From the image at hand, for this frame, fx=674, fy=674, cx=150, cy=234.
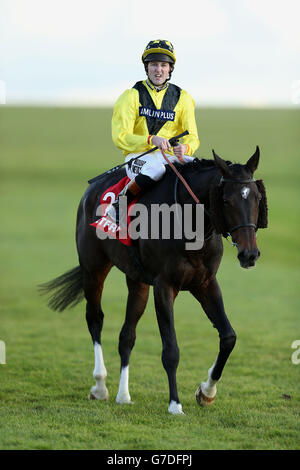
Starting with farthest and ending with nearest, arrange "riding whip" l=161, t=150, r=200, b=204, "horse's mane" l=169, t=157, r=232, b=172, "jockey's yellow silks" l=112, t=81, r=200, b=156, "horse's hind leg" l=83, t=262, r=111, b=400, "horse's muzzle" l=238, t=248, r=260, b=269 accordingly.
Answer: "horse's hind leg" l=83, t=262, r=111, b=400, "jockey's yellow silks" l=112, t=81, r=200, b=156, "horse's mane" l=169, t=157, r=232, b=172, "riding whip" l=161, t=150, r=200, b=204, "horse's muzzle" l=238, t=248, r=260, b=269

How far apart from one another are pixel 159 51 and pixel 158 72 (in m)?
0.16

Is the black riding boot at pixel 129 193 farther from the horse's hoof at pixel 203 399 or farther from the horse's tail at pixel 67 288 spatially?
the horse's hoof at pixel 203 399

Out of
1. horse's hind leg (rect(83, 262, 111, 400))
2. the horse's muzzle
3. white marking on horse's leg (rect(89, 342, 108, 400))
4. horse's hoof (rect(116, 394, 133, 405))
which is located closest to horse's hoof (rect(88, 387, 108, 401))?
white marking on horse's leg (rect(89, 342, 108, 400))

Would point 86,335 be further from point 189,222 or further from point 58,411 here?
point 189,222

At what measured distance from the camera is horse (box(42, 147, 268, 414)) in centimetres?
453

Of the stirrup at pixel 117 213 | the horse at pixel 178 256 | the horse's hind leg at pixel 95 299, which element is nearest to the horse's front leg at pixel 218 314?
the horse at pixel 178 256

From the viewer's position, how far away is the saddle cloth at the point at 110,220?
5.43 metres

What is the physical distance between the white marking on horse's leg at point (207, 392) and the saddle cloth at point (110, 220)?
126 cm

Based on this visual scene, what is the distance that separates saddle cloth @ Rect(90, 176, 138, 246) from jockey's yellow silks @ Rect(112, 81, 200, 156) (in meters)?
0.39

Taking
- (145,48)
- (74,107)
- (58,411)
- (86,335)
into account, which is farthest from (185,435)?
(74,107)

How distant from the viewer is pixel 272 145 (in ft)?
135

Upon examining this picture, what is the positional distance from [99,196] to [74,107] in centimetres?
4492

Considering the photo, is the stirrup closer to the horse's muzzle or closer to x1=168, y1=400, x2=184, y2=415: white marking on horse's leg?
the horse's muzzle

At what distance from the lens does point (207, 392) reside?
17.8ft
